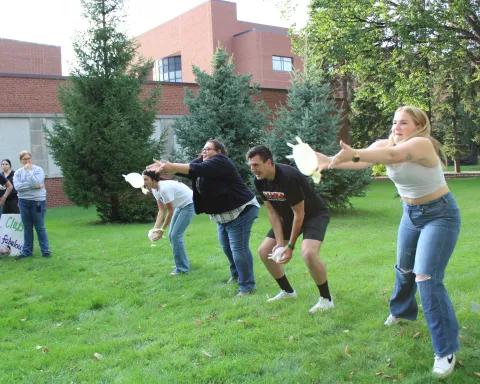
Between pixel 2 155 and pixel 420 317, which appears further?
pixel 2 155

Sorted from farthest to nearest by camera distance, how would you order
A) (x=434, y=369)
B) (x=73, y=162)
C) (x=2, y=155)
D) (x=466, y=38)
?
(x=466, y=38), (x=2, y=155), (x=73, y=162), (x=434, y=369)

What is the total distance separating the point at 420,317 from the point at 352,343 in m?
0.95

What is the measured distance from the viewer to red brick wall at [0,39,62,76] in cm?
4628

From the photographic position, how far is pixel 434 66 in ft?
80.8

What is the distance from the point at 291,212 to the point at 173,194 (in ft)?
8.00

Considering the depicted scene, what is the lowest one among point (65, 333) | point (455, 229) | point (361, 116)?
point (65, 333)

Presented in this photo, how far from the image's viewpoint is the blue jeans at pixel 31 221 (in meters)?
9.17

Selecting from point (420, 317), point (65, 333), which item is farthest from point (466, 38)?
point (65, 333)

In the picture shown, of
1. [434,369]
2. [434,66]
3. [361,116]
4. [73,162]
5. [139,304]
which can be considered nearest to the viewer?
[434,369]

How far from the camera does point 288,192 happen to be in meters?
4.89

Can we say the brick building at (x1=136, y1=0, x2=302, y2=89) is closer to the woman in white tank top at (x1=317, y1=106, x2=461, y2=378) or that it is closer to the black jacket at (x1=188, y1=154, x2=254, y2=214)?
the black jacket at (x1=188, y1=154, x2=254, y2=214)

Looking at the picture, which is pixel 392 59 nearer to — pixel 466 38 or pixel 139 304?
pixel 466 38

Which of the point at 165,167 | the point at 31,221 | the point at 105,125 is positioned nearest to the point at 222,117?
the point at 105,125

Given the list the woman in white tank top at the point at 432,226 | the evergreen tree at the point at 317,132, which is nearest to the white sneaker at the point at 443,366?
the woman in white tank top at the point at 432,226
